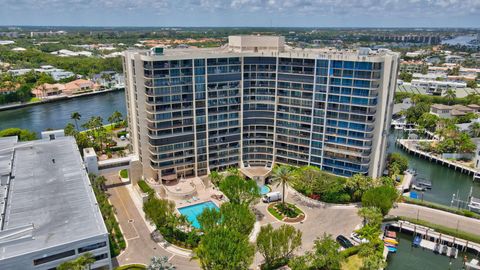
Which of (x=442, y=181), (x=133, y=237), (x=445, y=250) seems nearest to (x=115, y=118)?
(x=133, y=237)

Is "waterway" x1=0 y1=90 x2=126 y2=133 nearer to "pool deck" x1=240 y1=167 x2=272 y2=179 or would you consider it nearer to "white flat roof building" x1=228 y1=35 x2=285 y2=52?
"pool deck" x1=240 y1=167 x2=272 y2=179

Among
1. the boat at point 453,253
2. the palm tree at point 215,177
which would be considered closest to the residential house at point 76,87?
the palm tree at point 215,177

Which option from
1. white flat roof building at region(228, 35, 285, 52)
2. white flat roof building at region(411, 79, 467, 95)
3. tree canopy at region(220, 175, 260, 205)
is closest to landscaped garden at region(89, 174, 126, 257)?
tree canopy at region(220, 175, 260, 205)

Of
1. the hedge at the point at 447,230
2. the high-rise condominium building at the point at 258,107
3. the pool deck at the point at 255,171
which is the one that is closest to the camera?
the hedge at the point at 447,230

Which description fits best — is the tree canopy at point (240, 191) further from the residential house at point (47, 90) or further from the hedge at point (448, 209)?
the residential house at point (47, 90)

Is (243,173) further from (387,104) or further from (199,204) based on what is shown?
(387,104)
